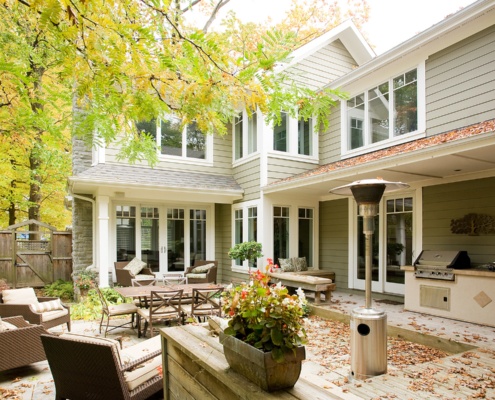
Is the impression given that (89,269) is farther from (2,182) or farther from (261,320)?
(261,320)

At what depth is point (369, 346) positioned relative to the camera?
381cm

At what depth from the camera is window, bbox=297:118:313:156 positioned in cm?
963

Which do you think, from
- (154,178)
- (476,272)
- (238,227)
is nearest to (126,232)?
(154,178)

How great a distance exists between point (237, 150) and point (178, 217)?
2.58m

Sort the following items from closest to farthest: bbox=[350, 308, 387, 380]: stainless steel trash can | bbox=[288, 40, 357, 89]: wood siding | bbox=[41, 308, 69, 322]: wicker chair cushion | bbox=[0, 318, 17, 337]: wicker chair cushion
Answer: bbox=[350, 308, 387, 380]: stainless steel trash can, bbox=[0, 318, 17, 337]: wicker chair cushion, bbox=[41, 308, 69, 322]: wicker chair cushion, bbox=[288, 40, 357, 89]: wood siding

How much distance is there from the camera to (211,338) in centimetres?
257

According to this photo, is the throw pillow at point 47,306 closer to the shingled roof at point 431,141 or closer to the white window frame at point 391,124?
the shingled roof at point 431,141

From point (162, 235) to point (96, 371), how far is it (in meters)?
7.17

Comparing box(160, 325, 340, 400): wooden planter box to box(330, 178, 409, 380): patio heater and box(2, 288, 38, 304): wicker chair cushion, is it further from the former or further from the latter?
box(2, 288, 38, 304): wicker chair cushion

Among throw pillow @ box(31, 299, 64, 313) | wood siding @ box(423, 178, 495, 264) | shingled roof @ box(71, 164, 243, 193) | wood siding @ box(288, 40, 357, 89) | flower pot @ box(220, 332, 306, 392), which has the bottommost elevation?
throw pillow @ box(31, 299, 64, 313)

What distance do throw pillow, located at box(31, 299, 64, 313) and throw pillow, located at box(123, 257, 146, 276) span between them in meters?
2.90

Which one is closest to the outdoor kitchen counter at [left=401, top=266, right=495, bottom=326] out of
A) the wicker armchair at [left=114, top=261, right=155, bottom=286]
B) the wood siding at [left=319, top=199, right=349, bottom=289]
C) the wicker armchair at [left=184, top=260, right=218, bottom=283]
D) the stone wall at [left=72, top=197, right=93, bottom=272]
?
the wood siding at [left=319, top=199, right=349, bottom=289]

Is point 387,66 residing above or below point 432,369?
above

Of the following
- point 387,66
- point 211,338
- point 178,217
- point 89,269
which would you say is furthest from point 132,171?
point 211,338
